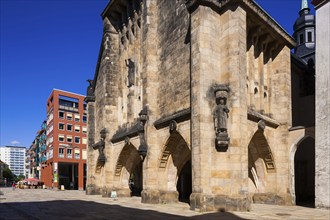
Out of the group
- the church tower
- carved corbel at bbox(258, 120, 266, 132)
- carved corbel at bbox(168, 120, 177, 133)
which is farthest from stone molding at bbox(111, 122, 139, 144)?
the church tower

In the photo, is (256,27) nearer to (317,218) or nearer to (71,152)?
(317,218)

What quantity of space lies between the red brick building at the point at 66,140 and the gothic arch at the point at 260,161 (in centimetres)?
4194

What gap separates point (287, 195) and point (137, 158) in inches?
425

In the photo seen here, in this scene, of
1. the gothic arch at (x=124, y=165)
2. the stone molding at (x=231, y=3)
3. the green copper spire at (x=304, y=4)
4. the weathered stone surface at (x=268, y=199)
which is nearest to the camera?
the stone molding at (x=231, y=3)

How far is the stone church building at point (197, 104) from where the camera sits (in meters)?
14.7

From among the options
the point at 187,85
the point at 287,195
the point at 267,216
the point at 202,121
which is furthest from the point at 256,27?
the point at 267,216

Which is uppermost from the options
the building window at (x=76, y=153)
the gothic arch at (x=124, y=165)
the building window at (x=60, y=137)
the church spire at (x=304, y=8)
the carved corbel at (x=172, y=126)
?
the church spire at (x=304, y=8)

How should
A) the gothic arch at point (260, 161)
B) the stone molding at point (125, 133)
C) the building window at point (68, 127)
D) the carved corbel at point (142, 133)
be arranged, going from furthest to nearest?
the building window at point (68, 127) → the stone molding at point (125, 133) → the carved corbel at point (142, 133) → the gothic arch at point (260, 161)

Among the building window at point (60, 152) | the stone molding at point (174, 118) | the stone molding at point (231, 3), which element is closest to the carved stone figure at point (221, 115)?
the stone molding at point (174, 118)

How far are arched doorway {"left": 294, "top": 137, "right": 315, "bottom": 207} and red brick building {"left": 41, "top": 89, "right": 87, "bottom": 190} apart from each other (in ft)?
134

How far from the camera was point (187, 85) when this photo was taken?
677 inches

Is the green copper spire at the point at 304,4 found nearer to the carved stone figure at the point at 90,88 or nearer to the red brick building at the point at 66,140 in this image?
the carved stone figure at the point at 90,88

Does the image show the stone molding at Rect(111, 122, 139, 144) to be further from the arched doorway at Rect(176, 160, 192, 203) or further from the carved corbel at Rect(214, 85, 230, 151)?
the carved corbel at Rect(214, 85, 230, 151)

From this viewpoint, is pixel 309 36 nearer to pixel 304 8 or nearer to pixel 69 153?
pixel 304 8
